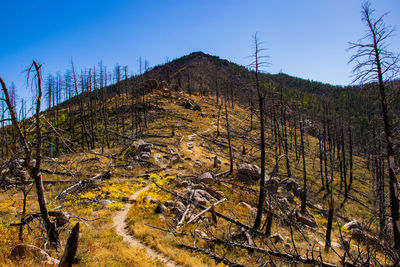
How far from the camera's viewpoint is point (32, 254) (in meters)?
5.73

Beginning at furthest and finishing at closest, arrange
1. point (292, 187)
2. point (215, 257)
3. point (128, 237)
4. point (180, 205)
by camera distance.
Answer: point (292, 187)
point (180, 205)
point (128, 237)
point (215, 257)

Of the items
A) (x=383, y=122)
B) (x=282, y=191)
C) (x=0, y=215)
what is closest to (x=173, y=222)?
(x=0, y=215)

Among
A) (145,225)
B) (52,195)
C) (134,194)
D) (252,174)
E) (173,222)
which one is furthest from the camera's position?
(252,174)

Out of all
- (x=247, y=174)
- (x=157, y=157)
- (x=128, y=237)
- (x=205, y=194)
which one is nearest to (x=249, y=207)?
(x=205, y=194)

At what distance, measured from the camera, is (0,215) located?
9781mm

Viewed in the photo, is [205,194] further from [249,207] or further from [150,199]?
[150,199]

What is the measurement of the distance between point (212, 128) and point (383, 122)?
36.8m

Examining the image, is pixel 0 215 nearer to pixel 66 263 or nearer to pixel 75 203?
pixel 75 203

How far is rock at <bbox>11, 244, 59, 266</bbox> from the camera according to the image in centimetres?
567

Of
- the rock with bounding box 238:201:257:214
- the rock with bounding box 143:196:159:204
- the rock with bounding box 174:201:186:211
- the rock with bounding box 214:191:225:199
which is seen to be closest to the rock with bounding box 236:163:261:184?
the rock with bounding box 238:201:257:214

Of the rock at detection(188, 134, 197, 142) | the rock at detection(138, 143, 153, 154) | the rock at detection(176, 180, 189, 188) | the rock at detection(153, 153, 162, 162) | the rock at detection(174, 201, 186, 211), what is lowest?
the rock at detection(174, 201, 186, 211)

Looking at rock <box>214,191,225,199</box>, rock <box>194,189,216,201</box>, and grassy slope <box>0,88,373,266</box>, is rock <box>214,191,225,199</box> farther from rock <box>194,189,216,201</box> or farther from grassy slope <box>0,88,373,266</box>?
rock <box>194,189,216,201</box>

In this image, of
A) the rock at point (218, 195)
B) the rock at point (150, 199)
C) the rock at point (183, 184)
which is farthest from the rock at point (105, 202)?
the rock at point (218, 195)

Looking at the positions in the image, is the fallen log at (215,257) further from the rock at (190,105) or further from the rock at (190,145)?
the rock at (190,105)
